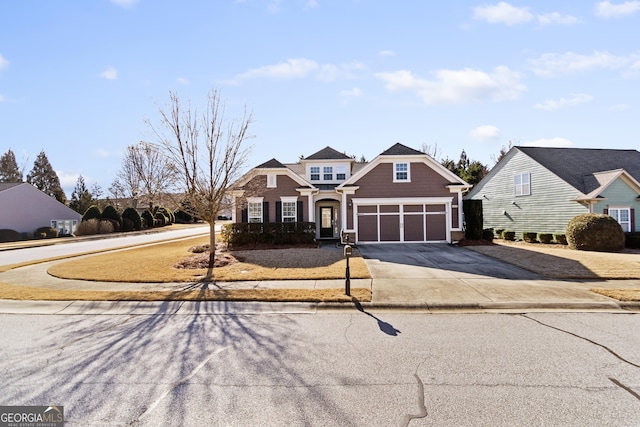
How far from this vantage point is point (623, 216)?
20.6 metres

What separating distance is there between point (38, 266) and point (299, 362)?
15.6 m

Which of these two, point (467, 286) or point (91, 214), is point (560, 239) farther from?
point (91, 214)

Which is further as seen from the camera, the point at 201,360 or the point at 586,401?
the point at 201,360

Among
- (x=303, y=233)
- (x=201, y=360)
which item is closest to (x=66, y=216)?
(x=303, y=233)

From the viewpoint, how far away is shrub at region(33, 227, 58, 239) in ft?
116

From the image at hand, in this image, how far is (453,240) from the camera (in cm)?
2075

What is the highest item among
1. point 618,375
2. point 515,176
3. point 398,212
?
point 515,176

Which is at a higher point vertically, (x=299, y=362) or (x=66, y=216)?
(x=66, y=216)

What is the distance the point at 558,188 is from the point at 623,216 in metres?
3.87

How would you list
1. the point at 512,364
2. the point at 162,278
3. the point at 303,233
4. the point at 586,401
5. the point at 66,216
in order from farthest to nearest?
the point at 66,216 → the point at 303,233 → the point at 162,278 → the point at 512,364 → the point at 586,401

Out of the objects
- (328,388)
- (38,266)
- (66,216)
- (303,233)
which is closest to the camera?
(328,388)

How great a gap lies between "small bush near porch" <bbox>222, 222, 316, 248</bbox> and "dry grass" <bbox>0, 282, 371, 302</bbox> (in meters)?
10.5

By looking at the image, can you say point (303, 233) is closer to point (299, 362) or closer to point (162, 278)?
point (162, 278)
